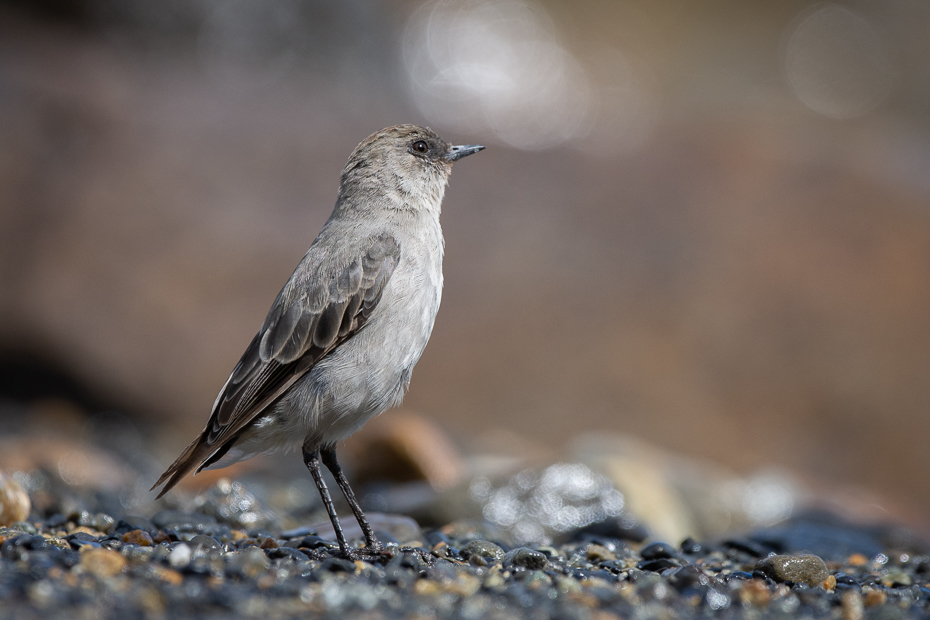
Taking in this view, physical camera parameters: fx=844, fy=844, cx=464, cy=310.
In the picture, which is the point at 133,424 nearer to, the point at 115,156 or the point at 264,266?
the point at 264,266

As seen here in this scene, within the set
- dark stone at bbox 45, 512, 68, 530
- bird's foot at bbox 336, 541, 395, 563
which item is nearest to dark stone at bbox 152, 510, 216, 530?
dark stone at bbox 45, 512, 68, 530

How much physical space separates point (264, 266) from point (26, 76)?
453 centimetres

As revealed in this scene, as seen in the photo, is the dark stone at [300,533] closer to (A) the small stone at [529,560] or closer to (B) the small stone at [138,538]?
Answer: (B) the small stone at [138,538]

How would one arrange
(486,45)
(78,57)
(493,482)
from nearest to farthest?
(493,482) → (78,57) → (486,45)

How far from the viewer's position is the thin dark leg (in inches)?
213

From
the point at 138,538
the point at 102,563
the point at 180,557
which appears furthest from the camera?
the point at 138,538

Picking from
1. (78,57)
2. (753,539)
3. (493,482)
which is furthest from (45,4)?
(753,539)

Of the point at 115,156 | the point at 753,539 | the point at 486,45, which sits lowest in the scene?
the point at 753,539

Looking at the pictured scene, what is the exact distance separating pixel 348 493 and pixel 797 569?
2861mm

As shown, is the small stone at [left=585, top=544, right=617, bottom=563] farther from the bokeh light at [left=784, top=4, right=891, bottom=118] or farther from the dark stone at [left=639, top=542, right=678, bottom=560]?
the bokeh light at [left=784, top=4, right=891, bottom=118]

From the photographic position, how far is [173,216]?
11.8 meters

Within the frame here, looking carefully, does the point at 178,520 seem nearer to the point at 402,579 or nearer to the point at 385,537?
the point at 385,537

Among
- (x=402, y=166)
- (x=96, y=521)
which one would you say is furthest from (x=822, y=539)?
(x=96, y=521)

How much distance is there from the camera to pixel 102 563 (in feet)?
13.6
